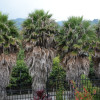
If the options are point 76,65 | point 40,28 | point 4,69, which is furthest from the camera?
point 76,65

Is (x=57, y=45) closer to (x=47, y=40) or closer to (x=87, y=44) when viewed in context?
(x=47, y=40)

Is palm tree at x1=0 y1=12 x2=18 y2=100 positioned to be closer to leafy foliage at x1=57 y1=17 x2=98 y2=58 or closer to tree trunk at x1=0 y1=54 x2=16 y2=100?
tree trunk at x1=0 y1=54 x2=16 y2=100

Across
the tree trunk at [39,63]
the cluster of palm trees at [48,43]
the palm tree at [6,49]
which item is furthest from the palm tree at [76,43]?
the palm tree at [6,49]

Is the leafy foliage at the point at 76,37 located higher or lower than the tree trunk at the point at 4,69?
higher

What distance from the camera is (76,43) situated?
11.4 m

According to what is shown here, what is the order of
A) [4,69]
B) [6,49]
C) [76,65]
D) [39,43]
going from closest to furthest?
[4,69] < [6,49] < [39,43] < [76,65]

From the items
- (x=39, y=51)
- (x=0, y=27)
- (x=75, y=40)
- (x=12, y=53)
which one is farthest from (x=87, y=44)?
(x=0, y=27)

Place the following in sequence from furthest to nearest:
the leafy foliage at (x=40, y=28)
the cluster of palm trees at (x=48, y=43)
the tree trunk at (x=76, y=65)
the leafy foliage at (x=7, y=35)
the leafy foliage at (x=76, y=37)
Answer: the tree trunk at (x=76, y=65)
the leafy foliage at (x=76, y=37)
the leafy foliage at (x=40, y=28)
the cluster of palm trees at (x=48, y=43)
the leafy foliage at (x=7, y=35)

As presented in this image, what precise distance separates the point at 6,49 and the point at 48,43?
8.63 ft

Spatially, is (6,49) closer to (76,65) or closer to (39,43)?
(39,43)

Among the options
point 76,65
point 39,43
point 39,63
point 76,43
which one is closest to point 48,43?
point 39,43

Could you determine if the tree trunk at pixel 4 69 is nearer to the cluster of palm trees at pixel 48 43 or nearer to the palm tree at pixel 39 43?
the cluster of palm trees at pixel 48 43

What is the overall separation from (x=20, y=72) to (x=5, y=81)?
5636mm

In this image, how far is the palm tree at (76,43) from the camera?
11.2m
